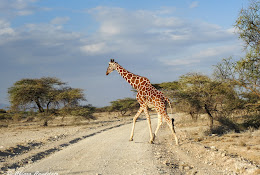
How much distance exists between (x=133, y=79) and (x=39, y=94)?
21179mm

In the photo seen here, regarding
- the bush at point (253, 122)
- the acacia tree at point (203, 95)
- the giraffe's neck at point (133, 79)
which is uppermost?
the giraffe's neck at point (133, 79)

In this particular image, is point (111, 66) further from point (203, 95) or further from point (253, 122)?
point (253, 122)

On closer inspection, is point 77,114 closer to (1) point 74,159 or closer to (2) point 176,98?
(2) point 176,98

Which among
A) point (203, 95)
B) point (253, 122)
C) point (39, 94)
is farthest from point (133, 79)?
point (39, 94)

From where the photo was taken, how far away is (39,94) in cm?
3170

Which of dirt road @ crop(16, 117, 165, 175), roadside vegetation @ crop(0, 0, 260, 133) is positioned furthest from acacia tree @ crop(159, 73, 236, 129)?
dirt road @ crop(16, 117, 165, 175)

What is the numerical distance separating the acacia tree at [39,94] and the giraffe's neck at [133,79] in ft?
61.2

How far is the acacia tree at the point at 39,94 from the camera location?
30.8 m

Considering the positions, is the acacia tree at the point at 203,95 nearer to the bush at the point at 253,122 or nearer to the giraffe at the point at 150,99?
the bush at the point at 253,122

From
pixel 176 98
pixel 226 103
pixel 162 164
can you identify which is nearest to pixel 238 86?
pixel 226 103

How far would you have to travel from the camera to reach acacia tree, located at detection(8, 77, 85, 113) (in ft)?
101

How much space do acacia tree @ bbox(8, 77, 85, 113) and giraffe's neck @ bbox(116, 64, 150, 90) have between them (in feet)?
61.2

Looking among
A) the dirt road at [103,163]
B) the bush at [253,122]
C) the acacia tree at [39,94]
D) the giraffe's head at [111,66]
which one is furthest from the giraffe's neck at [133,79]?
the acacia tree at [39,94]

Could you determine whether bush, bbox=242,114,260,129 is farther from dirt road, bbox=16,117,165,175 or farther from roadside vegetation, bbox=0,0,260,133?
dirt road, bbox=16,117,165,175
